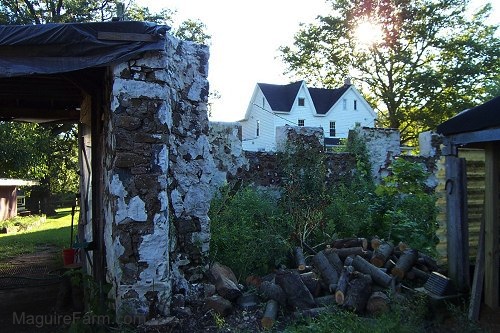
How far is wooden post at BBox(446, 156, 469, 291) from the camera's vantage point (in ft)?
17.1

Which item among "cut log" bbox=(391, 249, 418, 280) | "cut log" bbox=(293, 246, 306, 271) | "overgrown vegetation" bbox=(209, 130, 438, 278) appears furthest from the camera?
"overgrown vegetation" bbox=(209, 130, 438, 278)

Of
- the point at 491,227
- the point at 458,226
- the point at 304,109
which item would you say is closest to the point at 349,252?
the point at 458,226

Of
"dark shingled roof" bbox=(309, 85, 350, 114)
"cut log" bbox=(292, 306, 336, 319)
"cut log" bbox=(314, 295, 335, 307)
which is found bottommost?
"cut log" bbox=(292, 306, 336, 319)

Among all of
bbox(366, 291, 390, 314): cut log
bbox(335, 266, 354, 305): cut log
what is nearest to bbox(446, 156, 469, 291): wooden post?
bbox(366, 291, 390, 314): cut log

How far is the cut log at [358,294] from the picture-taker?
5.13 m

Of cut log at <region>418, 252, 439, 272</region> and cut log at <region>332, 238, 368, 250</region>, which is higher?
cut log at <region>332, 238, 368, 250</region>

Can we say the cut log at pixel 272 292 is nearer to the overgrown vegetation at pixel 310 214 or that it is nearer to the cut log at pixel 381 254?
the overgrown vegetation at pixel 310 214

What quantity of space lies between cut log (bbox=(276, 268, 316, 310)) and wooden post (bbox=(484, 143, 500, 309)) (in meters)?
1.99

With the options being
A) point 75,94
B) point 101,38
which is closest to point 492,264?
point 101,38

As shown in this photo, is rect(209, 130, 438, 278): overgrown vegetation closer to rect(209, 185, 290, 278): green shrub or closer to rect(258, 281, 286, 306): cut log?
rect(209, 185, 290, 278): green shrub

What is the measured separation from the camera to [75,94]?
7.31 m

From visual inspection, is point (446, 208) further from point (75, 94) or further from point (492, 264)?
point (75, 94)

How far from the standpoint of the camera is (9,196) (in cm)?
2255

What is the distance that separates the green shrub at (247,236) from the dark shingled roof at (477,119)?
3.03m
